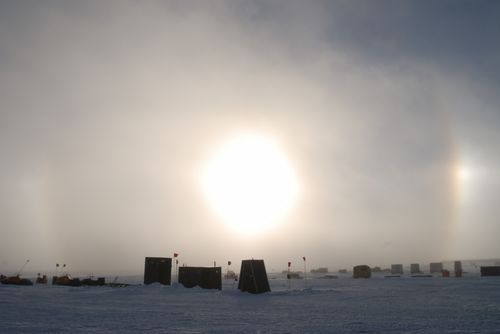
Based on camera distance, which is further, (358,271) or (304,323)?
(358,271)

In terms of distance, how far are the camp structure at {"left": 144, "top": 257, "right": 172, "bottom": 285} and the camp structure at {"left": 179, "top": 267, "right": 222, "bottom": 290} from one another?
2.08 m

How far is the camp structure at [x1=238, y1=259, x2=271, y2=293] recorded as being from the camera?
3819 centimetres

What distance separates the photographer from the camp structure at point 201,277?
4447cm

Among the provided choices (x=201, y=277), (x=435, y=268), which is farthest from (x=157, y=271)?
(x=435, y=268)

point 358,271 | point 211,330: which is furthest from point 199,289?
point 358,271

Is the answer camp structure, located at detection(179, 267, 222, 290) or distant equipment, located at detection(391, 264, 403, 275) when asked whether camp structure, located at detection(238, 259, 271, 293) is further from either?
distant equipment, located at detection(391, 264, 403, 275)

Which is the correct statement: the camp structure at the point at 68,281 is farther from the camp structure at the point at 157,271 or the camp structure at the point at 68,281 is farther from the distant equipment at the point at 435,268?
the distant equipment at the point at 435,268

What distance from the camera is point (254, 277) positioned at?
38.4 m

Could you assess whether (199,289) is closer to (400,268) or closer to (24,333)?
(24,333)

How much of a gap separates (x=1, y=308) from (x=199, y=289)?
23.3 meters

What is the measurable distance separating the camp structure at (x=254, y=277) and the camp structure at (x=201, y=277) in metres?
4.89

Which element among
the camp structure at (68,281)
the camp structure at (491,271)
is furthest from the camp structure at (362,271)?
the camp structure at (68,281)

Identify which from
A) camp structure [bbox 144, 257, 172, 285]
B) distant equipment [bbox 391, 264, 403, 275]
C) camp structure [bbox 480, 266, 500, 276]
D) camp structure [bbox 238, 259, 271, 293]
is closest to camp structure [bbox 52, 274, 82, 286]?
camp structure [bbox 144, 257, 172, 285]

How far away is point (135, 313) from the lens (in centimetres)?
2105
